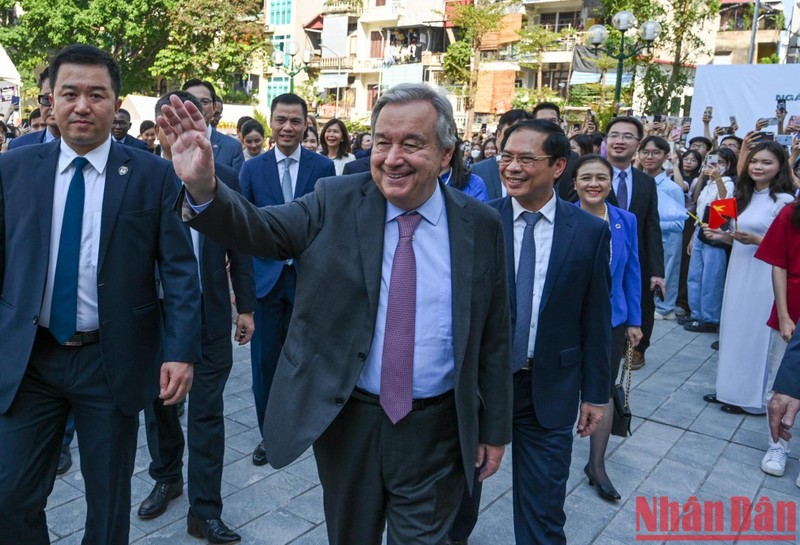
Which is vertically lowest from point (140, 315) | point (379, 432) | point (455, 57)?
point (379, 432)

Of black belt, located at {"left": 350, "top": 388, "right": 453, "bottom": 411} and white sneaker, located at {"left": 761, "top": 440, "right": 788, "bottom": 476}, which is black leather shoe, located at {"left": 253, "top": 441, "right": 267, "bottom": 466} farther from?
white sneaker, located at {"left": 761, "top": 440, "right": 788, "bottom": 476}

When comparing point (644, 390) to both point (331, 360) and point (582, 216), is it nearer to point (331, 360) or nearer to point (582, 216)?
point (582, 216)

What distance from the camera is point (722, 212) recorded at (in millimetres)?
5570

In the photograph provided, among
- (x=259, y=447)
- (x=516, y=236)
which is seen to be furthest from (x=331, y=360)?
(x=259, y=447)

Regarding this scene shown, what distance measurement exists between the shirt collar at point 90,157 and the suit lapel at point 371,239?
1126 mm

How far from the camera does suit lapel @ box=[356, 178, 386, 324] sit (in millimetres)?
2242

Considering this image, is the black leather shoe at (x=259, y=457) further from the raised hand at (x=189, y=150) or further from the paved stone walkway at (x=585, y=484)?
the raised hand at (x=189, y=150)

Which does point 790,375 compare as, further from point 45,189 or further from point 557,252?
point 45,189

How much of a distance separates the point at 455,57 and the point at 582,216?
115ft

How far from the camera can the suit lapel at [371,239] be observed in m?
2.24

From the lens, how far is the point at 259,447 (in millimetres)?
4371

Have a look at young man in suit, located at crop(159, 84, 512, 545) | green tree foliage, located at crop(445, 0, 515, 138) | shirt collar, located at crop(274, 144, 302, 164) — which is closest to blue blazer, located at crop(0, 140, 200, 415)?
young man in suit, located at crop(159, 84, 512, 545)

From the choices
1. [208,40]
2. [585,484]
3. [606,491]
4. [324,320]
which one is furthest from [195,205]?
[208,40]

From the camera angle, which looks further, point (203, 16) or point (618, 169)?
point (203, 16)
